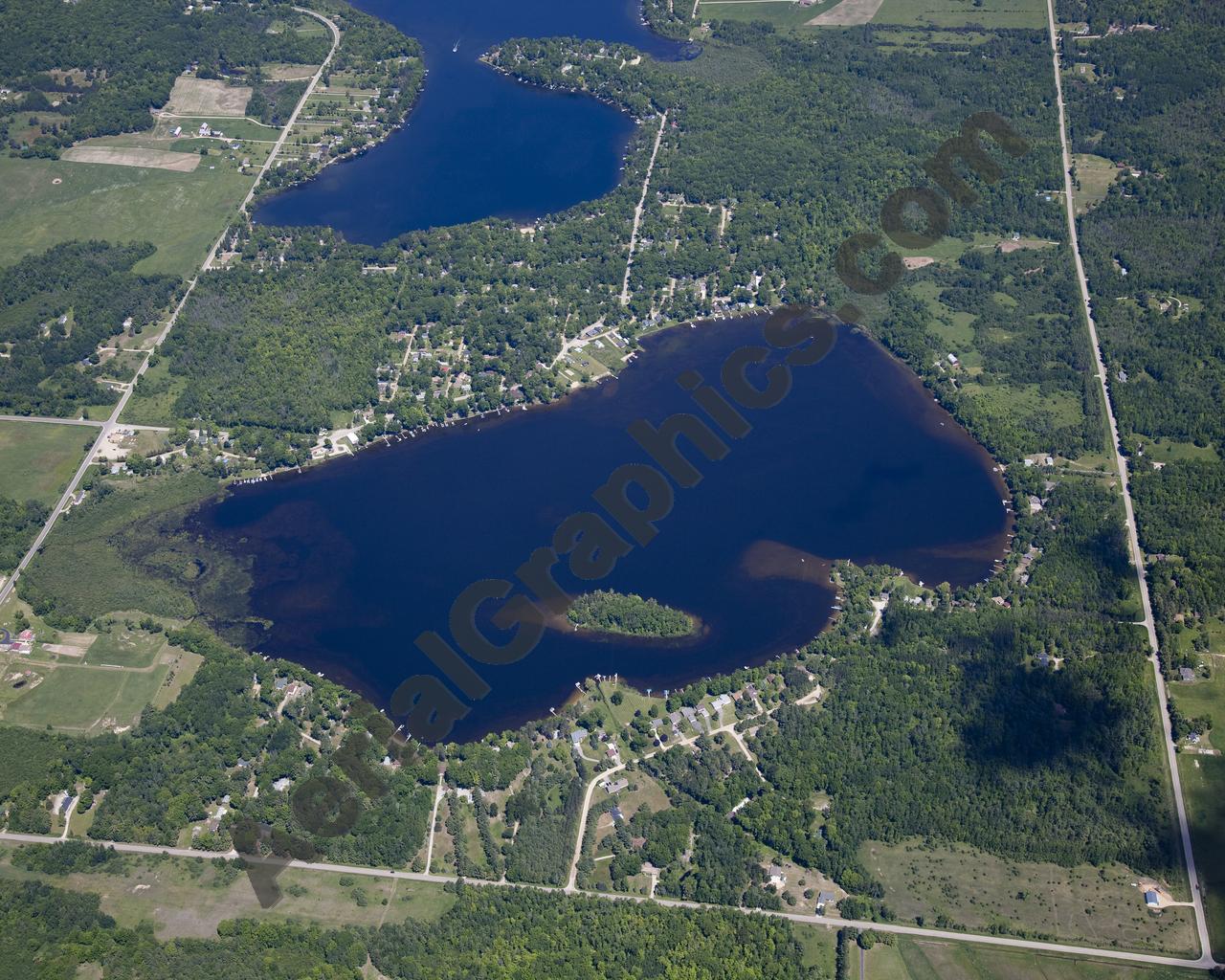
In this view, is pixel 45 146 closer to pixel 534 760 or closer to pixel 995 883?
pixel 534 760

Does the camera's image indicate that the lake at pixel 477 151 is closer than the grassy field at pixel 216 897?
No

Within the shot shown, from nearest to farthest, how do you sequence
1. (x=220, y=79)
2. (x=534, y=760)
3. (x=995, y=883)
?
(x=995, y=883) → (x=534, y=760) → (x=220, y=79)

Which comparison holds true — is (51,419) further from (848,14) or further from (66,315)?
(848,14)

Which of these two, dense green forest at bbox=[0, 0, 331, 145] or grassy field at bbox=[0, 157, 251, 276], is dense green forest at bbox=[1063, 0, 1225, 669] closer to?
grassy field at bbox=[0, 157, 251, 276]

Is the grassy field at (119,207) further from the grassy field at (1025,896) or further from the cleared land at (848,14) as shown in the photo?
the grassy field at (1025,896)

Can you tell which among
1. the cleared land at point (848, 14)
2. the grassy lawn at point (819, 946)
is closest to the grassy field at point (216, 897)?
the grassy lawn at point (819, 946)

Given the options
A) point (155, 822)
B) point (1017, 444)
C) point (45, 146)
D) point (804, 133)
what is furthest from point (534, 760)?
point (45, 146)
